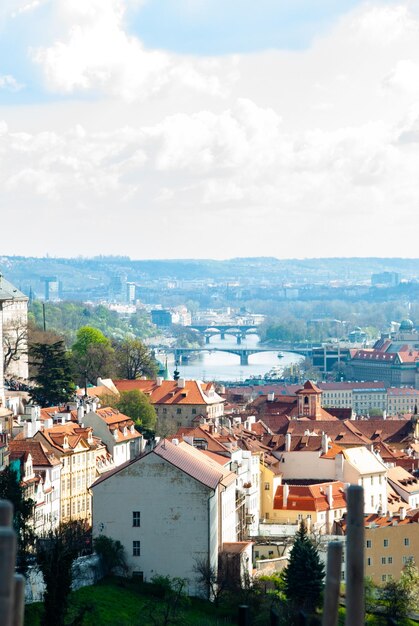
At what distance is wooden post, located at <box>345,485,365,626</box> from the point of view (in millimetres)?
9875

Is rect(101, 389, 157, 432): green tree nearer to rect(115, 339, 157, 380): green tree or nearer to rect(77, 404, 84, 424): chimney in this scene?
rect(77, 404, 84, 424): chimney

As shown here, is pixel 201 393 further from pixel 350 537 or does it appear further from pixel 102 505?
pixel 350 537

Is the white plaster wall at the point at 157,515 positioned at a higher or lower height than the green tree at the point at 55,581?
lower

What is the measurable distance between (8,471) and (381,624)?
8.77 metres

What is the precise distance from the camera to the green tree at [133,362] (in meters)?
74.4

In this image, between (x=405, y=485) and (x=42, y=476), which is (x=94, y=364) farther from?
(x=42, y=476)

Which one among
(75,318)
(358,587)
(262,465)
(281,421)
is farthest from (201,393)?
(75,318)

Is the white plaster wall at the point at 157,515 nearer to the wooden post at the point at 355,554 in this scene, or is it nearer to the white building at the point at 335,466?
the white building at the point at 335,466

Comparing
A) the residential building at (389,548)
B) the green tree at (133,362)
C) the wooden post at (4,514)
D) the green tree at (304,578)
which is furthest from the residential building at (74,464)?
the wooden post at (4,514)

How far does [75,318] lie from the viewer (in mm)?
199250

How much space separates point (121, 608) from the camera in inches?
1247

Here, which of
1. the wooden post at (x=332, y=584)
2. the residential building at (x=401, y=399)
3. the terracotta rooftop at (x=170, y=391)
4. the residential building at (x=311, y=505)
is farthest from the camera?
the residential building at (x=401, y=399)

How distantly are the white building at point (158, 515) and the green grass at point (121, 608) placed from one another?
41.5 inches

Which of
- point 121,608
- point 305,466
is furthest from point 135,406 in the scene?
point 121,608
